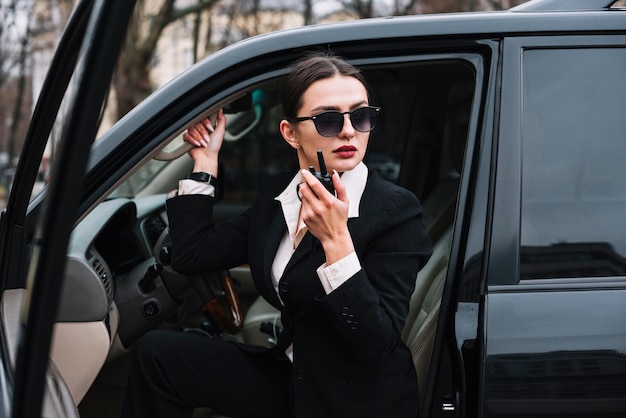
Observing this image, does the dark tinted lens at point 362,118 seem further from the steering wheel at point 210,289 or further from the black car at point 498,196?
the steering wheel at point 210,289

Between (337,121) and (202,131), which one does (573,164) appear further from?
(202,131)

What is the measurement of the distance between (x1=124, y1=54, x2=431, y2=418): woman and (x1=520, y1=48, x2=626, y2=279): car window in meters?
0.30

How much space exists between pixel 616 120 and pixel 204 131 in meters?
1.07

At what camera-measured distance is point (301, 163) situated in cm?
198

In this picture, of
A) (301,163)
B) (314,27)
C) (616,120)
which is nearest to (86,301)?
(301,163)

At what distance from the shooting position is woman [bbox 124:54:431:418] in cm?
167

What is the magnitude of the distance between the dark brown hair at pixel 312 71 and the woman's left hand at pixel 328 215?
1.04ft

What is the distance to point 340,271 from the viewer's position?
1649 millimetres

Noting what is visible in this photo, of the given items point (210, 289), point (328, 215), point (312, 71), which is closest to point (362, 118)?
point (312, 71)

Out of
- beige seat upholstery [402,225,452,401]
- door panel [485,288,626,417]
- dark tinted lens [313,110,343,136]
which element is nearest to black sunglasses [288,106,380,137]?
dark tinted lens [313,110,343,136]

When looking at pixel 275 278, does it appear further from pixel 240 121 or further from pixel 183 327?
pixel 240 121

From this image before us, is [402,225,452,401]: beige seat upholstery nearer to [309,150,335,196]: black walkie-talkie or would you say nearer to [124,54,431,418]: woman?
[124,54,431,418]: woman

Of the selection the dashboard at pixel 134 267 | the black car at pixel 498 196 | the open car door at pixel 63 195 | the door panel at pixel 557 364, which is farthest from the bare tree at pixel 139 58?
the open car door at pixel 63 195

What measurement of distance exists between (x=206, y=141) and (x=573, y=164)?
0.98 meters
